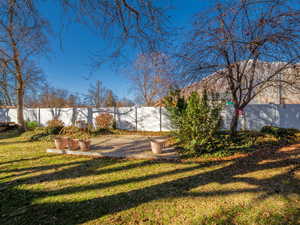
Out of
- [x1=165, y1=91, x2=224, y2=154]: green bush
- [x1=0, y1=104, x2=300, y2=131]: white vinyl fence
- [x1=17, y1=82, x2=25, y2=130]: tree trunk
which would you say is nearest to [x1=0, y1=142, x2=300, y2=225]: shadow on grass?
[x1=165, y1=91, x2=224, y2=154]: green bush

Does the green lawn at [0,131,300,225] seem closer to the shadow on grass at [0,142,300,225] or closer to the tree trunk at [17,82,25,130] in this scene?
the shadow on grass at [0,142,300,225]

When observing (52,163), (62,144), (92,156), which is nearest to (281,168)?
(92,156)

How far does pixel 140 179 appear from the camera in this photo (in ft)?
10.4

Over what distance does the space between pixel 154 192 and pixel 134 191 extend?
15.1 inches

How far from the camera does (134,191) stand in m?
2.69

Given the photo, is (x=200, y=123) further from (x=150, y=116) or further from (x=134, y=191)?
(x=150, y=116)

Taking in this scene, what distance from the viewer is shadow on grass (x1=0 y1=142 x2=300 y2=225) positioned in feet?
6.74

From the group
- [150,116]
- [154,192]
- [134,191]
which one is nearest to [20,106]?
[150,116]

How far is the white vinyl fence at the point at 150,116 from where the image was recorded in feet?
27.6

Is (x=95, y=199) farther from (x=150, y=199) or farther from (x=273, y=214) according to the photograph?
(x=273, y=214)

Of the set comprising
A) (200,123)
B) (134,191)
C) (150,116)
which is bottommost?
(134,191)

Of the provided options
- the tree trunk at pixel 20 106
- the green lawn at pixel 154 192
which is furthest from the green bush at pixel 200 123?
the tree trunk at pixel 20 106

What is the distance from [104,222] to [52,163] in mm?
3397

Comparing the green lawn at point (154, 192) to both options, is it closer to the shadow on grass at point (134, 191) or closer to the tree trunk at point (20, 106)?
the shadow on grass at point (134, 191)
